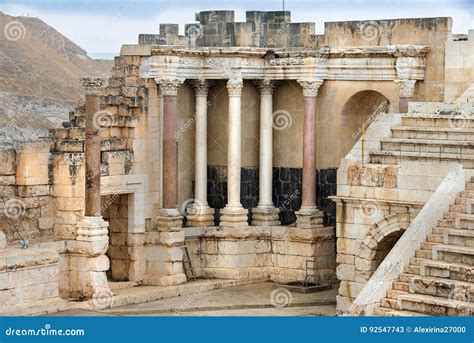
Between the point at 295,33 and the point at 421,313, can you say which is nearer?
the point at 421,313

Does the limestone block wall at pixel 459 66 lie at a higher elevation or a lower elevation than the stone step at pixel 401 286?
higher

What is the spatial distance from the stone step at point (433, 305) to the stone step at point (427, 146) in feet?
→ 14.4

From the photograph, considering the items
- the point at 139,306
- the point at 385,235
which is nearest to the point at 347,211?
the point at 385,235

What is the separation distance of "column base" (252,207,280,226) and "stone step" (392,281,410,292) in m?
9.89

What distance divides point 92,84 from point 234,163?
555 centimetres

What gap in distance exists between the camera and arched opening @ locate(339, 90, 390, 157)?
141ft

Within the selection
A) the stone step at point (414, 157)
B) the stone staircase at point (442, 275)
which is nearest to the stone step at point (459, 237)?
the stone staircase at point (442, 275)

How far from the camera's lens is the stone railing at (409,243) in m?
33.8

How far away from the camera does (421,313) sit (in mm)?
33156

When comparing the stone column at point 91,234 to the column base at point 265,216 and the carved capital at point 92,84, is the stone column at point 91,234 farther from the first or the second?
the column base at point 265,216

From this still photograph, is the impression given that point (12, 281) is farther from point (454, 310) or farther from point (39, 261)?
point (454, 310)

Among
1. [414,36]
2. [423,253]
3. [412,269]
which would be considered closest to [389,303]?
[412,269]

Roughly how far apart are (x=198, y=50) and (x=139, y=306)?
675 centimetres

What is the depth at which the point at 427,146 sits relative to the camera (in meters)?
37.4
